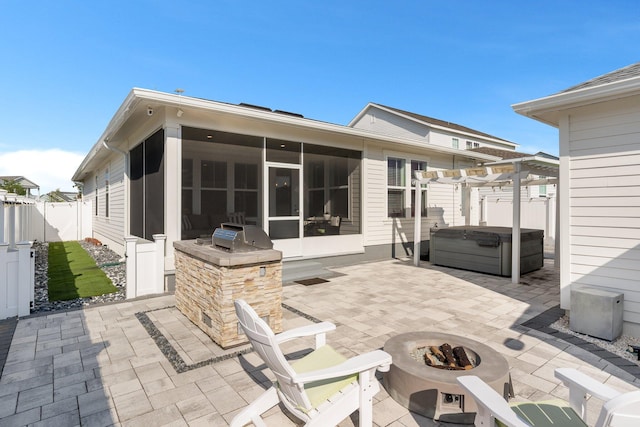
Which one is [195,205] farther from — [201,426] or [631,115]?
[631,115]

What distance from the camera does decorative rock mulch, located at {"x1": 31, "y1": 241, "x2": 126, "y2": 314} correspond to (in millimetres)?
4719

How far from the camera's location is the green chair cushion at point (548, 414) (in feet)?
5.15

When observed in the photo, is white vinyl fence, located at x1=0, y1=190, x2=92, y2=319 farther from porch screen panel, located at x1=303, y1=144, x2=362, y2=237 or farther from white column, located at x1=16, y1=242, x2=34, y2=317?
porch screen panel, located at x1=303, y1=144, x2=362, y2=237

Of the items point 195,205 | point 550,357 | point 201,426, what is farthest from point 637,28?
point 201,426

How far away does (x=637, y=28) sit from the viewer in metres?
6.99

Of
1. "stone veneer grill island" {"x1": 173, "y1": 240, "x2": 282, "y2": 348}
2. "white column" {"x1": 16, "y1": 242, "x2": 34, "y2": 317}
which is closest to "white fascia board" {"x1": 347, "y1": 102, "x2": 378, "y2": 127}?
"stone veneer grill island" {"x1": 173, "y1": 240, "x2": 282, "y2": 348}

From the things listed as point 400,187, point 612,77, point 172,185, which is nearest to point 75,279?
point 172,185

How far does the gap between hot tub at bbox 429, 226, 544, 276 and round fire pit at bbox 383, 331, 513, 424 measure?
480 cm

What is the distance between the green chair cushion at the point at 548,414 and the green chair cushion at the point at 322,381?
86 centimetres

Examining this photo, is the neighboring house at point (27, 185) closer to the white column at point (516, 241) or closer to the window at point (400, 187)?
the window at point (400, 187)

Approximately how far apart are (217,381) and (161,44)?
9.63 m

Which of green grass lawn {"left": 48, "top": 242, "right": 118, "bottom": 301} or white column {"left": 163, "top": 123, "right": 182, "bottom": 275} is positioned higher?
white column {"left": 163, "top": 123, "right": 182, "bottom": 275}

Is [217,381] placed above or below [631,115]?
below

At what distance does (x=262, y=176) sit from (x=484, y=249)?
5.04m
